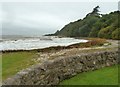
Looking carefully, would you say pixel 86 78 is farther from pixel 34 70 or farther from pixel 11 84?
pixel 11 84

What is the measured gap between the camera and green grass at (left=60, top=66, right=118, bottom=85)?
13.4 meters

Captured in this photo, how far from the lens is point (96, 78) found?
1420cm

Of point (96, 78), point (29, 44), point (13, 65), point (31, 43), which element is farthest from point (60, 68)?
point (31, 43)

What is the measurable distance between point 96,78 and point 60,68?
196 centimetres

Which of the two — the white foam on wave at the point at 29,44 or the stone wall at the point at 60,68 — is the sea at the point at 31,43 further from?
the stone wall at the point at 60,68

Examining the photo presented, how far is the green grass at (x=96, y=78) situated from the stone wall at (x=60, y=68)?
0.37 metres

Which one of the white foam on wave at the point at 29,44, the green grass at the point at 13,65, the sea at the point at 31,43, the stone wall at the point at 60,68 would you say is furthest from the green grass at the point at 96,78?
the white foam on wave at the point at 29,44

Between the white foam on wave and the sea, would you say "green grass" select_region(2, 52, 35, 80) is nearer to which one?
the sea

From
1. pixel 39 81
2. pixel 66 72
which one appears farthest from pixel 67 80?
pixel 39 81

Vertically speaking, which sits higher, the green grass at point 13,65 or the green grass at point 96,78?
the green grass at point 96,78

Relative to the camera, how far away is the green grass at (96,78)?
44.0 feet

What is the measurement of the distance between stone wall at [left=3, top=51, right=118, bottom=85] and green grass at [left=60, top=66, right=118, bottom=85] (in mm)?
373

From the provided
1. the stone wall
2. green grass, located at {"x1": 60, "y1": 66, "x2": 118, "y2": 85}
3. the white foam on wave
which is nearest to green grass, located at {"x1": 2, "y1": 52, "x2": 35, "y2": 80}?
the stone wall

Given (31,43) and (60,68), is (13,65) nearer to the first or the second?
(60,68)
